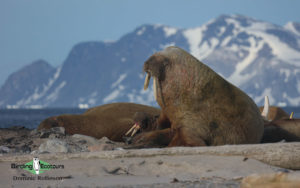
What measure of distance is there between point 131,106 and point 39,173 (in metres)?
6.47

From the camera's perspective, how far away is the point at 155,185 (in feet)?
15.8

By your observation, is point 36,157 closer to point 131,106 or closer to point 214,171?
point 214,171

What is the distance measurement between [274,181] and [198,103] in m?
4.13

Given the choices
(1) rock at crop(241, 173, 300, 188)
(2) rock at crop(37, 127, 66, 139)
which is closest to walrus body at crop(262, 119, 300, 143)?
(2) rock at crop(37, 127, 66, 139)

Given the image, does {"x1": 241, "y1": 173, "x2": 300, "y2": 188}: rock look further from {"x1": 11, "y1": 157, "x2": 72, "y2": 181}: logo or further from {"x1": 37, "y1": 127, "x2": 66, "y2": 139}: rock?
{"x1": 37, "y1": 127, "x2": 66, "y2": 139}: rock

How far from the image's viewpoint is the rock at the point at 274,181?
3.45m

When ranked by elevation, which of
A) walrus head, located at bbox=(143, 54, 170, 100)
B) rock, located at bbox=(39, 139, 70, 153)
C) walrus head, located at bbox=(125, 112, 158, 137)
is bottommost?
rock, located at bbox=(39, 139, 70, 153)

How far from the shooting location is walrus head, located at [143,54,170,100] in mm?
7715

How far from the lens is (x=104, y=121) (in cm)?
1123

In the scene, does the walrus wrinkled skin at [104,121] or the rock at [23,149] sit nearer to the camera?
the rock at [23,149]

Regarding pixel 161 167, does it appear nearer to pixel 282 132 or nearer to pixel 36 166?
pixel 36 166

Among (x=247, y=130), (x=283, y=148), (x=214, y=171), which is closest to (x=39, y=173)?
(x=214, y=171)

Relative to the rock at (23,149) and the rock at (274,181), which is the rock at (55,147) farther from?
the rock at (274,181)

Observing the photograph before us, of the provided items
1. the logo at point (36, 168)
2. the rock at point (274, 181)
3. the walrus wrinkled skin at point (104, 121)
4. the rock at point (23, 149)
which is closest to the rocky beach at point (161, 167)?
the logo at point (36, 168)
